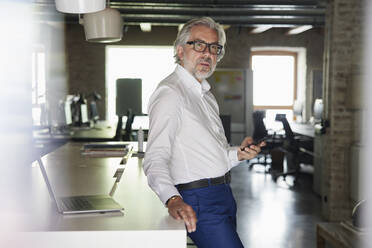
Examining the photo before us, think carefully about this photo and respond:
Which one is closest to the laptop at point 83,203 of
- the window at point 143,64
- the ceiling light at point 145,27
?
the ceiling light at point 145,27

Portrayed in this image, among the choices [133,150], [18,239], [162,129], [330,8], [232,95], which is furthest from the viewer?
[232,95]

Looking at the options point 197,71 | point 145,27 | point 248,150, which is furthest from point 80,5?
point 145,27

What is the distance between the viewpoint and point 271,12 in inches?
318

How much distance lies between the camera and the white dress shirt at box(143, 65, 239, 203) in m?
2.25

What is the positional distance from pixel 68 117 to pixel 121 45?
20.1 ft

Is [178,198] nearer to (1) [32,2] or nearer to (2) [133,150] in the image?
(2) [133,150]

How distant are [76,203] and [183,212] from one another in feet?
2.05

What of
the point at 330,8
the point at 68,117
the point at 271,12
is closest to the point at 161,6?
the point at 271,12

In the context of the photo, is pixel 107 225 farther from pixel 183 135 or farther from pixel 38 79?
pixel 38 79

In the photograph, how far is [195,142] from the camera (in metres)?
2.40

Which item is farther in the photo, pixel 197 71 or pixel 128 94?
pixel 128 94

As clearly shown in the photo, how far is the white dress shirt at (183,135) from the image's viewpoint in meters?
2.25

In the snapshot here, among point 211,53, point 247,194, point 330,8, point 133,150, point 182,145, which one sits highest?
point 330,8

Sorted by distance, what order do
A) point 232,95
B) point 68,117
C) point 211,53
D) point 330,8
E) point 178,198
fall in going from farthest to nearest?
point 232,95 → point 68,117 → point 330,8 → point 211,53 → point 178,198
